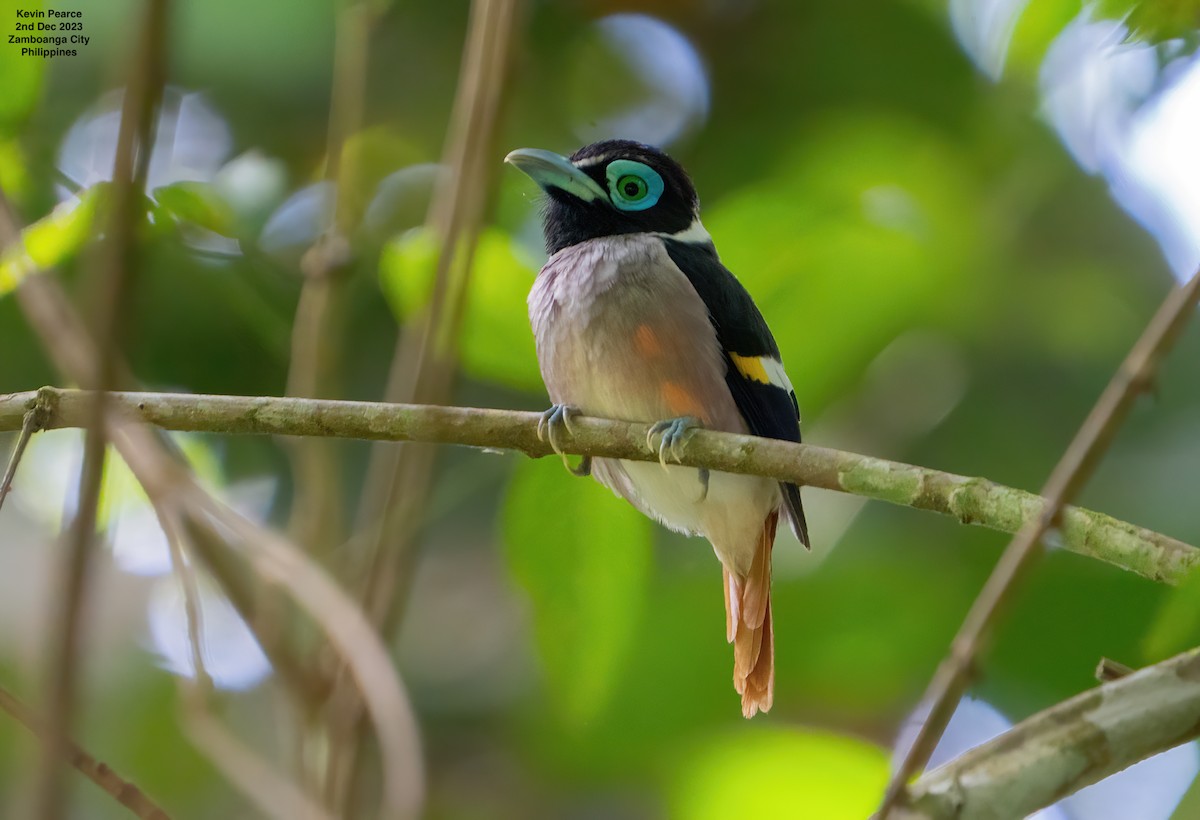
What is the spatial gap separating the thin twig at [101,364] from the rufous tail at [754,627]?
5.00ft

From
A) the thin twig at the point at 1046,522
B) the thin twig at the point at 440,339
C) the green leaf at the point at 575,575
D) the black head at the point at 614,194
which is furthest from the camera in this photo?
the black head at the point at 614,194

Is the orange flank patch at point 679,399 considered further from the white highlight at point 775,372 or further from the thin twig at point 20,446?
the thin twig at point 20,446

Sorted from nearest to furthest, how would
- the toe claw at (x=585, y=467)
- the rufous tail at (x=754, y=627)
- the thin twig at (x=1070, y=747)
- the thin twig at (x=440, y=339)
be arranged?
1. the thin twig at (x=1070, y=747)
2. the thin twig at (x=440, y=339)
3. the toe claw at (x=585, y=467)
4. the rufous tail at (x=754, y=627)

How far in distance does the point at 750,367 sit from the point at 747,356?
0.02 metres

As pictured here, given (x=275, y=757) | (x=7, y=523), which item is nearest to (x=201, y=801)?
(x=275, y=757)

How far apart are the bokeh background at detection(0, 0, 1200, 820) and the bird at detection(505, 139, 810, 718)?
142mm

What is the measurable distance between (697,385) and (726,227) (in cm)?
39

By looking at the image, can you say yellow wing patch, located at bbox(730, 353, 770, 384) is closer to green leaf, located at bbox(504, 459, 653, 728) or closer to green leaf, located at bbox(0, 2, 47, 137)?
green leaf, located at bbox(504, 459, 653, 728)

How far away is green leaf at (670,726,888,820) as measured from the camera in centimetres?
148

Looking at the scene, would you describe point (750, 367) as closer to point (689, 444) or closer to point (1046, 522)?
point (689, 444)

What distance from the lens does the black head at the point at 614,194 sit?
6.93ft

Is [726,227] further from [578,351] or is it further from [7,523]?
[7,523]

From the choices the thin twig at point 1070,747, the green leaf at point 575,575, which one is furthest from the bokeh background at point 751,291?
the thin twig at point 1070,747

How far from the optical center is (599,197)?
2.11 meters
